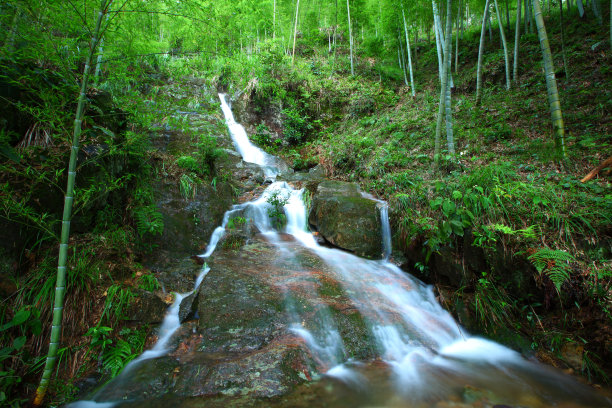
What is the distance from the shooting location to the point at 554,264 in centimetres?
271

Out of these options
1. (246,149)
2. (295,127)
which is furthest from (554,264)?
(295,127)

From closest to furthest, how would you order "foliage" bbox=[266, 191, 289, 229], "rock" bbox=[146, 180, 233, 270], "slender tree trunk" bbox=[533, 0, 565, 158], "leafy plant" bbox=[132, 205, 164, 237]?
"leafy plant" bbox=[132, 205, 164, 237] → "rock" bbox=[146, 180, 233, 270] → "slender tree trunk" bbox=[533, 0, 565, 158] → "foliage" bbox=[266, 191, 289, 229]

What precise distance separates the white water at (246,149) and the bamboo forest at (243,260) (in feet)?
11.4

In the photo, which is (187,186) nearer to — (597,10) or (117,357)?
(117,357)

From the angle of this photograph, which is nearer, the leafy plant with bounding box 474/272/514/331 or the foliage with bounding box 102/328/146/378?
the foliage with bounding box 102/328/146/378

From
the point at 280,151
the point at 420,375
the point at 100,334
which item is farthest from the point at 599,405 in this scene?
the point at 280,151

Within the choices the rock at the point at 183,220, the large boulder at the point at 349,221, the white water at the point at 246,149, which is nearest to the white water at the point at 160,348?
the rock at the point at 183,220

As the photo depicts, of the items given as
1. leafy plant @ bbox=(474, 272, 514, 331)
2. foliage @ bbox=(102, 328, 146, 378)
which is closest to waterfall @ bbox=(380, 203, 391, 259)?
leafy plant @ bbox=(474, 272, 514, 331)

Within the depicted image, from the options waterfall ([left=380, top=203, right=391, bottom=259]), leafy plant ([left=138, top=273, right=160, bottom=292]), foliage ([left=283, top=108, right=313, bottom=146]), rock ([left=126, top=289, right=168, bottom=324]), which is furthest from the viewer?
foliage ([left=283, top=108, right=313, bottom=146])

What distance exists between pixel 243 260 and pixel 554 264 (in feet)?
14.1

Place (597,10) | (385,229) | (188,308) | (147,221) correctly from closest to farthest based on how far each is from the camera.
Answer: (188,308) → (147,221) → (385,229) → (597,10)

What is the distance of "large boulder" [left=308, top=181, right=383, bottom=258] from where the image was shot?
512cm

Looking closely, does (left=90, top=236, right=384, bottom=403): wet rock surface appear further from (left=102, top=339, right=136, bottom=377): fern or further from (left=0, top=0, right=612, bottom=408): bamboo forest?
(left=102, top=339, right=136, bottom=377): fern

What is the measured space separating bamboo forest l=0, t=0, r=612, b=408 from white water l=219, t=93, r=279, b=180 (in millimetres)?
3468
